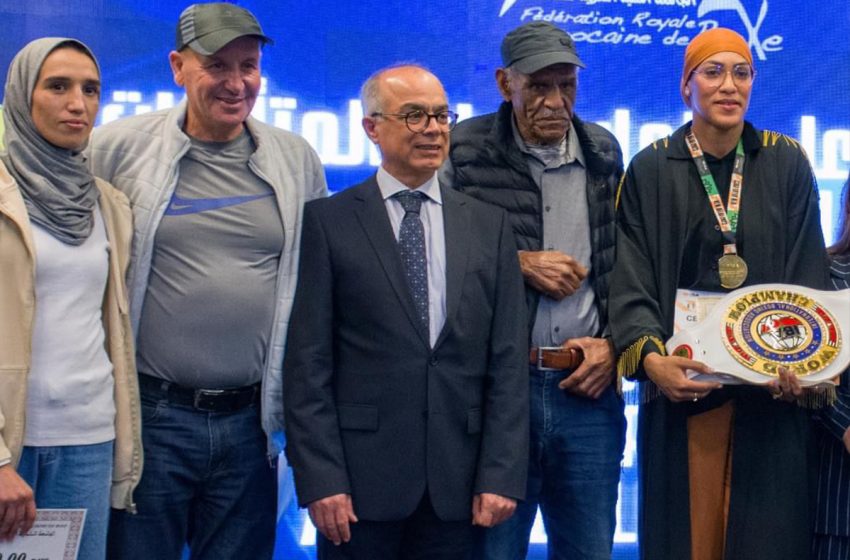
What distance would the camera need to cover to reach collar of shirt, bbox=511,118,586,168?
3129 millimetres

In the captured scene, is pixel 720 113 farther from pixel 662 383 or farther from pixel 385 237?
pixel 385 237

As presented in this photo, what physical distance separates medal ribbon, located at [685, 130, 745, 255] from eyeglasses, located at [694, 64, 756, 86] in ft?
0.57

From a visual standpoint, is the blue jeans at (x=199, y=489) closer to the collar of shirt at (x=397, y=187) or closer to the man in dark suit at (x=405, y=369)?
Result: the man in dark suit at (x=405, y=369)

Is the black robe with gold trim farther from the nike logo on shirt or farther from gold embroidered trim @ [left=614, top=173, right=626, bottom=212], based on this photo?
the nike logo on shirt

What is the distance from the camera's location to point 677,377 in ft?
9.31

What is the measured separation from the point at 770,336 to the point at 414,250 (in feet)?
3.24

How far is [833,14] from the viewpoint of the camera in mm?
4422

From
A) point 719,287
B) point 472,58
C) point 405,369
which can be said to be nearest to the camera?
point 405,369

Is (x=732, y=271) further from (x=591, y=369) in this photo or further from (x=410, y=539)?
(x=410, y=539)

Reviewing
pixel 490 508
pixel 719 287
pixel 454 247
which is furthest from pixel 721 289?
pixel 490 508

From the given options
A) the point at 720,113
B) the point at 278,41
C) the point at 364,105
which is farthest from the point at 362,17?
the point at 720,113

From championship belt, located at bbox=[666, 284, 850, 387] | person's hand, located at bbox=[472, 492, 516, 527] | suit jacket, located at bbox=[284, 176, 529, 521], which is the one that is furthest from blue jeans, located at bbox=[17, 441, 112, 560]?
championship belt, located at bbox=[666, 284, 850, 387]

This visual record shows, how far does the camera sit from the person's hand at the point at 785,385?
278 centimetres

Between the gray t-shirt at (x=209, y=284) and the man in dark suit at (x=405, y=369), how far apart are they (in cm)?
18
